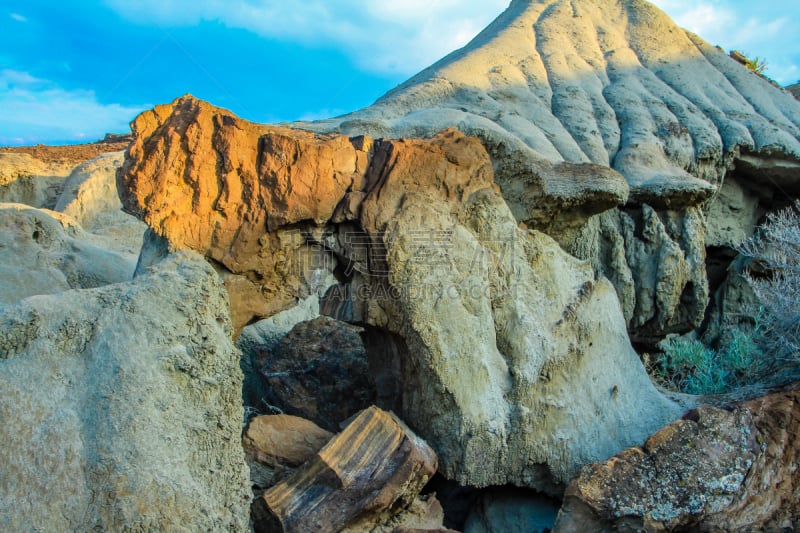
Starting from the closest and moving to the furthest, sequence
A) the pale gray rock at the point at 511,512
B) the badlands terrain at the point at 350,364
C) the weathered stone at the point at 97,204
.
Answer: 1. the badlands terrain at the point at 350,364
2. the pale gray rock at the point at 511,512
3. the weathered stone at the point at 97,204

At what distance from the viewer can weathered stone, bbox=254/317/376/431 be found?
15.0 ft

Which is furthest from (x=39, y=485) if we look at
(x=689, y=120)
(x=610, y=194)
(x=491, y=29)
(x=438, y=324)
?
(x=491, y=29)

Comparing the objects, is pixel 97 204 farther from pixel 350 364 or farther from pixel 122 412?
pixel 122 412

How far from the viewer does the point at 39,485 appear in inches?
101

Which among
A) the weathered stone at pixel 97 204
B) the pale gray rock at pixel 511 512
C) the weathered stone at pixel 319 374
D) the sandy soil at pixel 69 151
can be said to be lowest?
the pale gray rock at pixel 511 512

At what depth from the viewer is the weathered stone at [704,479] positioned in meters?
3.51

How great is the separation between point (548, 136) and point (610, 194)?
9.86 feet

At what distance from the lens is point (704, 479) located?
143 inches

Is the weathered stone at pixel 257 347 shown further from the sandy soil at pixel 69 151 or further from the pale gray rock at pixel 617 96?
the sandy soil at pixel 69 151

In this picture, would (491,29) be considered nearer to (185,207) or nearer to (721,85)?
(721,85)

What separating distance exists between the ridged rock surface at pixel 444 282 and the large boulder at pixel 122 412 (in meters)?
0.65

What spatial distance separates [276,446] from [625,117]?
290 inches

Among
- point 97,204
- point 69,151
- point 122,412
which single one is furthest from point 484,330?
point 69,151

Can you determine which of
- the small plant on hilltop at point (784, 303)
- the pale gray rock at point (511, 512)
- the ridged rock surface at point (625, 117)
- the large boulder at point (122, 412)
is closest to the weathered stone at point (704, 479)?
the pale gray rock at point (511, 512)
